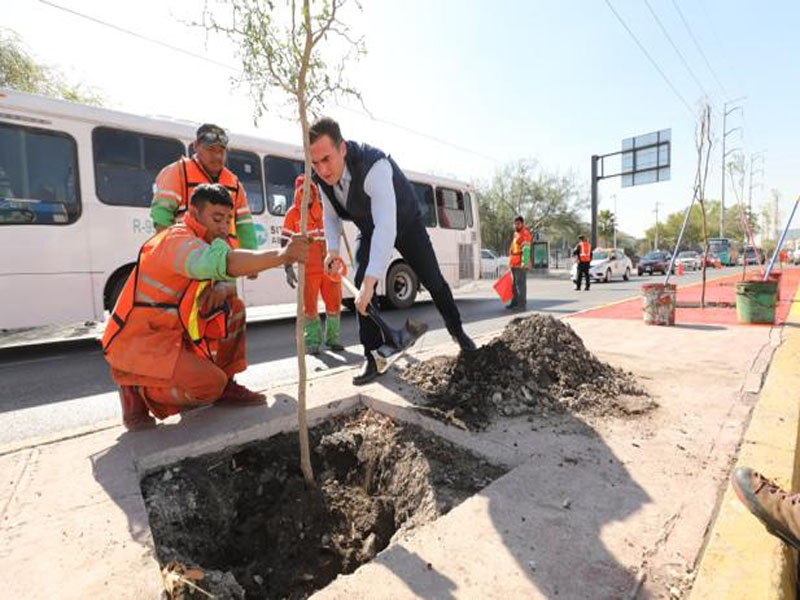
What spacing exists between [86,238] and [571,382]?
5992mm

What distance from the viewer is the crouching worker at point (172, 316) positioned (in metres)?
2.24

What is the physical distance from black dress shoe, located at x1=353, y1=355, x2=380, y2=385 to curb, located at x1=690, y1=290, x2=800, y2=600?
207 centimetres

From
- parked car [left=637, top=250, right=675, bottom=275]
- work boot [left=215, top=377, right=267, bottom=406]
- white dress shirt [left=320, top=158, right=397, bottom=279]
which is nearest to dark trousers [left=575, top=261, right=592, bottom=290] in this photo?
white dress shirt [left=320, top=158, right=397, bottom=279]

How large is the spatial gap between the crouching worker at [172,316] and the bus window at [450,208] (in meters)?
8.97

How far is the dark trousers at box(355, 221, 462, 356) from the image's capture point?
3396 mm

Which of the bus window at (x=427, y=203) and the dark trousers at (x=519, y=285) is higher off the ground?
the bus window at (x=427, y=203)

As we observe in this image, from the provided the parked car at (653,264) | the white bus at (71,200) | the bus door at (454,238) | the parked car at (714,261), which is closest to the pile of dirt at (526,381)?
the white bus at (71,200)

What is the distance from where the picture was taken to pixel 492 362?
311 cm

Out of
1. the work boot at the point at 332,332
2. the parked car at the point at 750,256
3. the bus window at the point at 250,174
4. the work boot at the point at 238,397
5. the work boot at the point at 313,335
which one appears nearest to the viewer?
the work boot at the point at 238,397

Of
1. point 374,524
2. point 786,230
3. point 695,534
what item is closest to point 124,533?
point 374,524

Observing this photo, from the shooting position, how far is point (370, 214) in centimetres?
319

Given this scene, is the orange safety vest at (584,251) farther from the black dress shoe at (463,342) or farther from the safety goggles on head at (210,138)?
the safety goggles on head at (210,138)

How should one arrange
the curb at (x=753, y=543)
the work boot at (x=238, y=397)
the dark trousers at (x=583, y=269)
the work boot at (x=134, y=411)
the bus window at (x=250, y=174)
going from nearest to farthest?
the curb at (x=753, y=543)
the work boot at (x=134, y=411)
the work boot at (x=238, y=397)
the bus window at (x=250, y=174)
the dark trousers at (x=583, y=269)

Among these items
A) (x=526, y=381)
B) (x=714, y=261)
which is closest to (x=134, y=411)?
(x=526, y=381)
